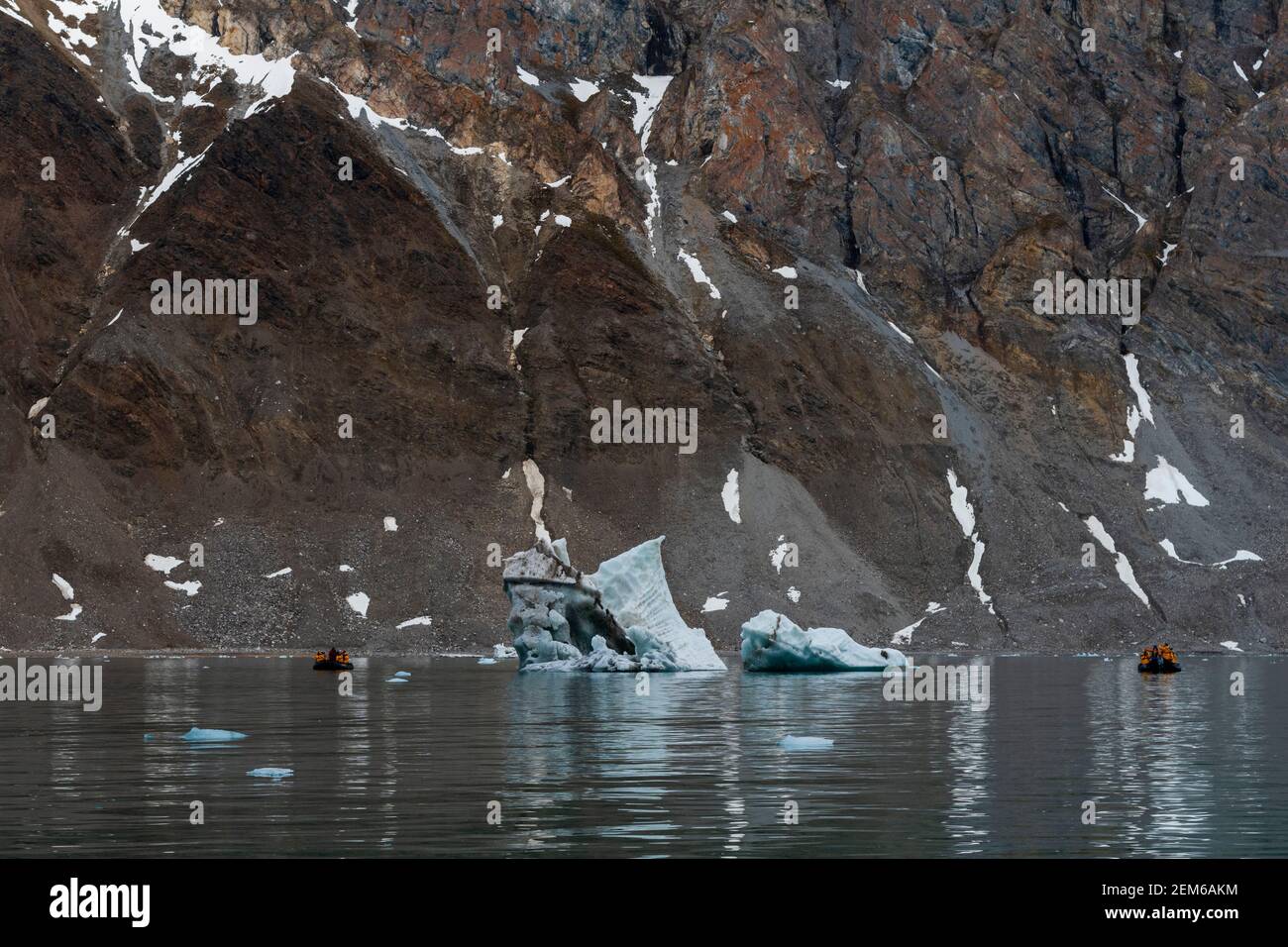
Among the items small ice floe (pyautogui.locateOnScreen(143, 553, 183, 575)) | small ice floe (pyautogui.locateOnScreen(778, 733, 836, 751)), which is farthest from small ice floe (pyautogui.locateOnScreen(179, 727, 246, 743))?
small ice floe (pyautogui.locateOnScreen(143, 553, 183, 575))

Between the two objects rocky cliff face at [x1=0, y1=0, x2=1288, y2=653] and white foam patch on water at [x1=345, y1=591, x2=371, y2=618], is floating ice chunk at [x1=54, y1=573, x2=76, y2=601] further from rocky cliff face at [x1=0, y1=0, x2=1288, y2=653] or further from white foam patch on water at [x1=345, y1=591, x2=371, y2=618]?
white foam patch on water at [x1=345, y1=591, x2=371, y2=618]

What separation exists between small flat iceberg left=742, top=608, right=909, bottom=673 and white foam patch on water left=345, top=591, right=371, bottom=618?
1774 inches

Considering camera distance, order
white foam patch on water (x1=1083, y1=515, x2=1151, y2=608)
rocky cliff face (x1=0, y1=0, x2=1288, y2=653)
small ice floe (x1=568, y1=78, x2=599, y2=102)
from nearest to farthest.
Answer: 1. rocky cliff face (x1=0, y1=0, x2=1288, y2=653)
2. white foam patch on water (x1=1083, y1=515, x2=1151, y2=608)
3. small ice floe (x1=568, y1=78, x2=599, y2=102)

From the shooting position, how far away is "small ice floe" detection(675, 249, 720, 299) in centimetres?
17425

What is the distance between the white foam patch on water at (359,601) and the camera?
13588 centimetres

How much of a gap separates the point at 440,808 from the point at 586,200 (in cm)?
15064

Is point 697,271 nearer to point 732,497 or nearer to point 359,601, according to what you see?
point 732,497

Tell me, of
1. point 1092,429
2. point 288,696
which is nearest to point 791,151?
point 1092,429

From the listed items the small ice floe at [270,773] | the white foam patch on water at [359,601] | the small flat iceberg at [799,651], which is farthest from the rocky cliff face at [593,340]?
the small ice floe at [270,773]

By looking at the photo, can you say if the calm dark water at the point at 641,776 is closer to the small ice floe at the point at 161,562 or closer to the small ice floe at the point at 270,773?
the small ice floe at the point at 270,773

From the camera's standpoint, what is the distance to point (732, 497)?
6048 inches

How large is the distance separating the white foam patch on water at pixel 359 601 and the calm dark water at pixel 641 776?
6235 cm

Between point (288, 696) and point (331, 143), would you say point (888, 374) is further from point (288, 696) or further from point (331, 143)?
point (288, 696)

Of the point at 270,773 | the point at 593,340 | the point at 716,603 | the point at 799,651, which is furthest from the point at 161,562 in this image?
the point at 270,773
